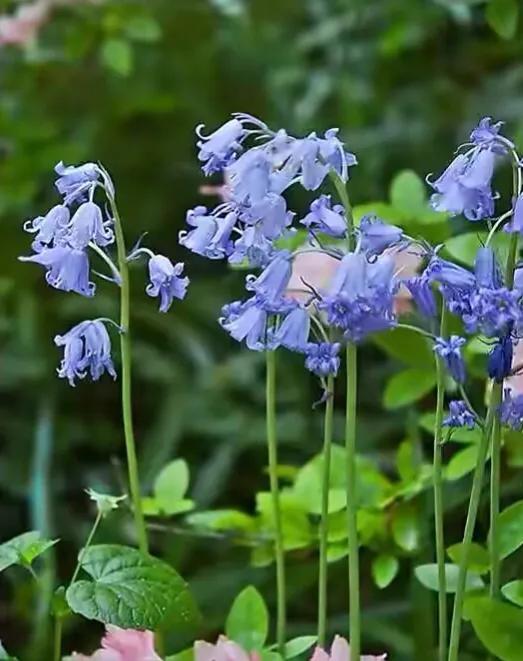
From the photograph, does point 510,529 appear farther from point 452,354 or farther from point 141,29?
point 141,29

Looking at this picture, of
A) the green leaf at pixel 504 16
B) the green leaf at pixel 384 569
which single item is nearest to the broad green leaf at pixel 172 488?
the green leaf at pixel 384 569

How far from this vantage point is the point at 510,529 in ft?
1.78

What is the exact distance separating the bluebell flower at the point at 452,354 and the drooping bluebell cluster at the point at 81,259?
106 millimetres

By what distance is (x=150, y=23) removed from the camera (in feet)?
3.40

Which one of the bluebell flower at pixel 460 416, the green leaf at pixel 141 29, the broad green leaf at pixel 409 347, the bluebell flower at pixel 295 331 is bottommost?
the broad green leaf at pixel 409 347

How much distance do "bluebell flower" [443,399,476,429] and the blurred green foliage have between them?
0.35 metres

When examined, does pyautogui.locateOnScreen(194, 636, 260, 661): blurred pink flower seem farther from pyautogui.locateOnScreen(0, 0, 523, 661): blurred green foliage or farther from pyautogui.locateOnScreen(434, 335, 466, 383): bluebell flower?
pyautogui.locateOnScreen(0, 0, 523, 661): blurred green foliage

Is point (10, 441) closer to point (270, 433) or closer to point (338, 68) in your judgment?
point (338, 68)

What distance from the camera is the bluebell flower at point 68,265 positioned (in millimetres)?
464

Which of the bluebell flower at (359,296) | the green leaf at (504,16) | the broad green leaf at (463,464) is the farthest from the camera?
the green leaf at (504,16)

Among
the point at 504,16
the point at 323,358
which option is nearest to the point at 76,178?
the point at 323,358

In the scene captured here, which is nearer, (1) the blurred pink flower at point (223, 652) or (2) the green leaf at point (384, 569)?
(1) the blurred pink flower at point (223, 652)

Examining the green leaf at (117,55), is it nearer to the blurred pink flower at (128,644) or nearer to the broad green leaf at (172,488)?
the broad green leaf at (172,488)

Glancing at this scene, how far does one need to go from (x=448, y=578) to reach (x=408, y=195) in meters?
0.26
